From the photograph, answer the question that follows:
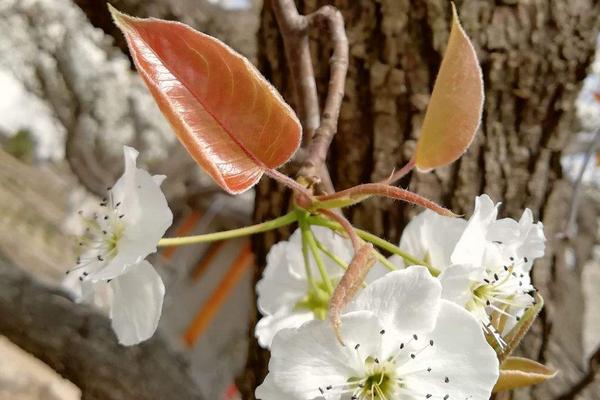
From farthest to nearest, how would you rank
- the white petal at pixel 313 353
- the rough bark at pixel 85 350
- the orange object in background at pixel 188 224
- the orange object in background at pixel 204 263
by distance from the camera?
the orange object in background at pixel 204 263
the orange object in background at pixel 188 224
the rough bark at pixel 85 350
the white petal at pixel 313 353

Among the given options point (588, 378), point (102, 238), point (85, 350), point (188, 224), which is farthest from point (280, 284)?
point (188, 224)

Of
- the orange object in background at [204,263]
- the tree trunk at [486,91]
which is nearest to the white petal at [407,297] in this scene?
the tree trunk at [486,91]

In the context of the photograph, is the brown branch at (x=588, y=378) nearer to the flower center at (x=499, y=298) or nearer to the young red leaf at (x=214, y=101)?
the flower center at (x=499, y=298)

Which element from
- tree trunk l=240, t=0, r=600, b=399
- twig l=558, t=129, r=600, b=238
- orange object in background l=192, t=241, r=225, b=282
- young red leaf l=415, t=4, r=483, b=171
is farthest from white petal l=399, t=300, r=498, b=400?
orange object in background l=192, t=241, r=225, b=282

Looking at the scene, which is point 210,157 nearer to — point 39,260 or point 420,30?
point 420,30

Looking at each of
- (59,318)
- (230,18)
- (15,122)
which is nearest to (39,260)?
(15,122)

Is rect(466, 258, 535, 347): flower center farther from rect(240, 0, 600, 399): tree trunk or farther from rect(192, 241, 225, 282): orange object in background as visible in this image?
rect(192, 241, 225, 282): orange object in background

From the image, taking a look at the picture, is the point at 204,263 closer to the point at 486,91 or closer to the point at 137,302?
the point at 486,91
